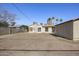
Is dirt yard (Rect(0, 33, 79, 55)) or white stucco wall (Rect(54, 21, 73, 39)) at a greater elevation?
white stucco wall (Rect(54, 21, 73, 39))

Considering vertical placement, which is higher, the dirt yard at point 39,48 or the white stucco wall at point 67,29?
the white stucco wall at point 67,29

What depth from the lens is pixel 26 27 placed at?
49.9 metres

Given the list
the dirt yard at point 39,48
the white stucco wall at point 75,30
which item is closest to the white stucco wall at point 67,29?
the white stucco wall at point 75,30

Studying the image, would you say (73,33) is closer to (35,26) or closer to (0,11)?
(0,11)

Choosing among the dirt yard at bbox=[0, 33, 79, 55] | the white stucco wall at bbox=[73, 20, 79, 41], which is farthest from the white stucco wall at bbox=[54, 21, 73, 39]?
the dirt yard at bbox=[0, 33, 79, 55]

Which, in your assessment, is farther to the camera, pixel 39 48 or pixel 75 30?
pixel 75 30

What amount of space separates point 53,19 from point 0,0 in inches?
2076

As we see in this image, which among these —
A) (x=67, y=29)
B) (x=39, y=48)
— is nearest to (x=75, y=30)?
(x=67, y=29)

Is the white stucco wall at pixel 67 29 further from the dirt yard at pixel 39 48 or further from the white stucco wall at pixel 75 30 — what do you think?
the dirt yard at pixel 39 48

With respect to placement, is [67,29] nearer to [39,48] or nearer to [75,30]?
[75,30]

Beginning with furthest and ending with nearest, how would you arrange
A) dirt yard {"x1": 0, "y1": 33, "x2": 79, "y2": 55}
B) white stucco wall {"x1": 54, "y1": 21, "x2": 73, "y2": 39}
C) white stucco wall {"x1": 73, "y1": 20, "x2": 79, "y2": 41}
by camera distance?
white stucco wall {"x1": 54, "y1": 21, "x2": 73, "y2": 39}
white stucco wall {"x1": 73, "y1": 20, "x2": 79, "y2": 41}
dirt yard {"x1": 0, "y1": 33, "x2": 79, "y2": 55}

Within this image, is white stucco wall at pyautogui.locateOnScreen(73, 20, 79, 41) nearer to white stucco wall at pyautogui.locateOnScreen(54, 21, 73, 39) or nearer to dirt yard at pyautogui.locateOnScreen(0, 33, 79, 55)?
white stucco wall at pyautogui.locateOnScreen(54, 21, 73, 39)

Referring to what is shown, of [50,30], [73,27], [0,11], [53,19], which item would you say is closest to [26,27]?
[50,30]

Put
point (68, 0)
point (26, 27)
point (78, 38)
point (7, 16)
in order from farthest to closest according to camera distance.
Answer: point (26, 27)
point (7, 16)
point (78, 38)
point (68, 0)
